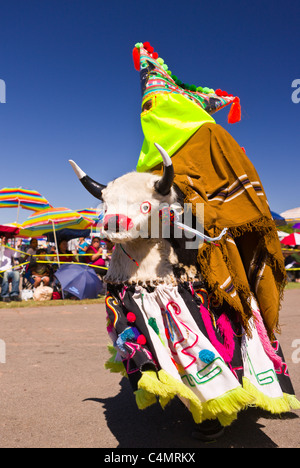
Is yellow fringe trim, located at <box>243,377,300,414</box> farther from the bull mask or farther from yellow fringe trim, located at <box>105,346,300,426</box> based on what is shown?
the bull mask

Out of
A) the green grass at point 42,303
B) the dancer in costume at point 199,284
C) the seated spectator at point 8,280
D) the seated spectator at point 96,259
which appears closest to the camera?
the dancer in costume at point 199,284

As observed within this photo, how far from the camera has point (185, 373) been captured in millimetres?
2223

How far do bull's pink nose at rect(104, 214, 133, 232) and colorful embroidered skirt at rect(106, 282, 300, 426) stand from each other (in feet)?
1.21

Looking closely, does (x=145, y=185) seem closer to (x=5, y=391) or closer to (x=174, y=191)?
(x=174, y=191)

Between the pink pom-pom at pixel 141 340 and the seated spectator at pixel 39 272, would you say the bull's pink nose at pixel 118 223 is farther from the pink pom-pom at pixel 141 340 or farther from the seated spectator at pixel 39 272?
the seated spectator at pixel 39 272

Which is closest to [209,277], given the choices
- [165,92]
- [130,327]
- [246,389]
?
[130,327]

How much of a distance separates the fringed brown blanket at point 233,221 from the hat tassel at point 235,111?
887mm

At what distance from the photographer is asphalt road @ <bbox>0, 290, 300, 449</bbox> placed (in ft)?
8.04

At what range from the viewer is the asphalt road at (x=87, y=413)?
2449mm

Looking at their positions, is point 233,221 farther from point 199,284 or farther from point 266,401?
point 266,401

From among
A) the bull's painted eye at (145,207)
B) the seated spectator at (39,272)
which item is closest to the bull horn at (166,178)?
the bull's painted eye at (145,207)

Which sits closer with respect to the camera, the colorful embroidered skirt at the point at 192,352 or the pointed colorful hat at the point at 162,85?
the colorful embroidered skirt at the point at 192,352

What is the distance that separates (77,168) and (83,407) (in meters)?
1.83
